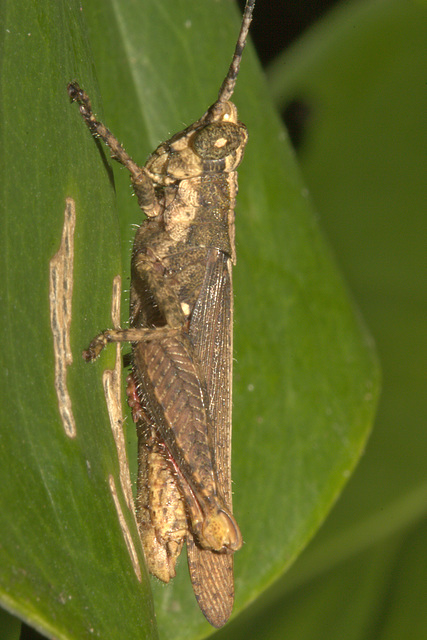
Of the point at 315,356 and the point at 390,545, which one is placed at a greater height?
the point at 315,356

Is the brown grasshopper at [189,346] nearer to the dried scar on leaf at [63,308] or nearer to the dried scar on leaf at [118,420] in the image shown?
the dried scar on leaf at [118,420]

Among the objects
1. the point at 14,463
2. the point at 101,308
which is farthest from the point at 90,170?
the point at 14,463

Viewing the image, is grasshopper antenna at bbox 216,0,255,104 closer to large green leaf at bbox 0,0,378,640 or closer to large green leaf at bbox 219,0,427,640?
large green leaf at bbox 0,0,378,640

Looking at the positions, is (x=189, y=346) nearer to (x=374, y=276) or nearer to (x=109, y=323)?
A: (x=109, y=323)

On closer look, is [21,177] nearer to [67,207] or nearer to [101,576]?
[67,207]

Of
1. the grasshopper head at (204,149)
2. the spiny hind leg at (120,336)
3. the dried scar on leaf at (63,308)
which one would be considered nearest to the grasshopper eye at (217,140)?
the grasshopper head at (204,149)

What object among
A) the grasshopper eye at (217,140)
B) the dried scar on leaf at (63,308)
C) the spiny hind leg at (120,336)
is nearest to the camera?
the dried scar on leaf at (63,308)

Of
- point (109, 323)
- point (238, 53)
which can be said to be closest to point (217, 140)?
point (238, 53)
